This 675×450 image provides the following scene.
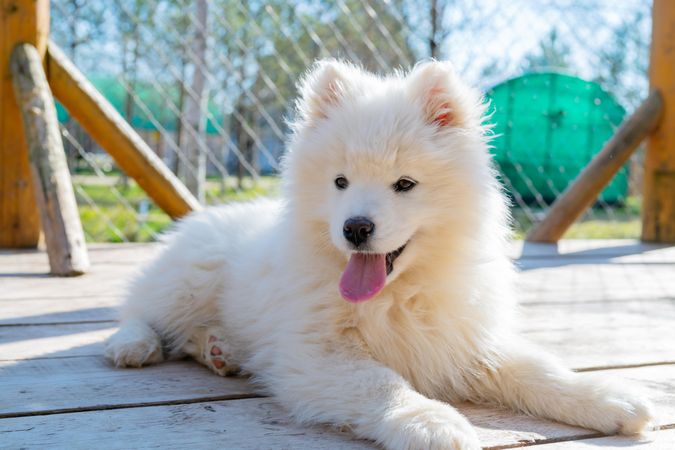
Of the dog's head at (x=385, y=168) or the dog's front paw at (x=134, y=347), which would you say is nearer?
the dog's head at (x=385, y=168)

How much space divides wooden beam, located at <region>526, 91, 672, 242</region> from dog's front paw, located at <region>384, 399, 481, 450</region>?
3651 mm

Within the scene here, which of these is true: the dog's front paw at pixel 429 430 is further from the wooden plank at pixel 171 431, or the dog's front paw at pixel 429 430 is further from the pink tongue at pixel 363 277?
the pink tongue at pixel 363 277

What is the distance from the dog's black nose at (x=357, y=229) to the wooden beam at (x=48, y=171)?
204 centimetres

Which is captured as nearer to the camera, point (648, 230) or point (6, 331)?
point (6, 331)

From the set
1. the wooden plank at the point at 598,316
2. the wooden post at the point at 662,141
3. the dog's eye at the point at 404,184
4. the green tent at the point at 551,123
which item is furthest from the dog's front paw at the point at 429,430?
the green tent at the point at 551,123

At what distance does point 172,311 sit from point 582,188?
132 inches

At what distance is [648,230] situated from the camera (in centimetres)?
526

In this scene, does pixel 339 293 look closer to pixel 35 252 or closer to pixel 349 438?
pixel 349 438

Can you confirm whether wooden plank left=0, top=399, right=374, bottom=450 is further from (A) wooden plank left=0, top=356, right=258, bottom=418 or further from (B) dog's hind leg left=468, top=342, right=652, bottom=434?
(B) dog's hind leg left=468, top=342, right=652, bottom=434

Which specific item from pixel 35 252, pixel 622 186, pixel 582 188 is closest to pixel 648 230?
pixel 582 188

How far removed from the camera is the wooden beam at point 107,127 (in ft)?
13.0

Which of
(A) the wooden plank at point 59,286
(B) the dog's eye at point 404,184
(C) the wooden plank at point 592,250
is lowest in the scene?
(C) the wooden plank at point 592,250

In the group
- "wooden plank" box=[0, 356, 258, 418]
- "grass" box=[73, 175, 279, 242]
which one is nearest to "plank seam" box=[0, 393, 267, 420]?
"wooden plank" box=[0, 356, 258, 418]

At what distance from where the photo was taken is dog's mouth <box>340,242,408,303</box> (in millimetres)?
1915
